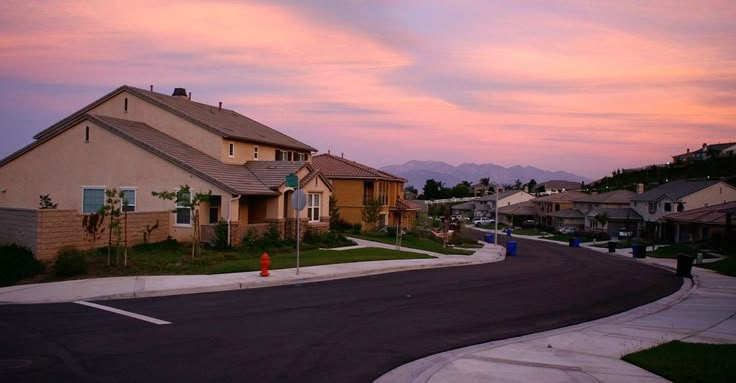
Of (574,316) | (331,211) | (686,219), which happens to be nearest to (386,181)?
(331,211)

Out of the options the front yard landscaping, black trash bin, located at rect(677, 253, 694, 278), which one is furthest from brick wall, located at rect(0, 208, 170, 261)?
black trash bin, located at rect(677, 253, 694, 278)

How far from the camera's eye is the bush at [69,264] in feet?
64.5

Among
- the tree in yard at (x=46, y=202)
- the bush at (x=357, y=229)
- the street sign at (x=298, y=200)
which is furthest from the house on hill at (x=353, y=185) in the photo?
the street sign at (x=298, y=200)

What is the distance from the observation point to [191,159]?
33156 mm

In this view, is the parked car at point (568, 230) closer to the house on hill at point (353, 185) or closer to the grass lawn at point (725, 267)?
the house on hill at point (353, 185)

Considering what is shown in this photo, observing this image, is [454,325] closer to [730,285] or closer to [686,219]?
[730,285]

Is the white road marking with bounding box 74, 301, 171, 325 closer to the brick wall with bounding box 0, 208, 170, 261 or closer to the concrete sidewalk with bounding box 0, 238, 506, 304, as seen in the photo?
the concrete sidewalk with bounding box 0, 238, 506, 304

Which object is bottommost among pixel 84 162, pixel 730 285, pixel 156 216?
pixel 730 285

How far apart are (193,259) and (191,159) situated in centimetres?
978

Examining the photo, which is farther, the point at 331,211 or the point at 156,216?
the point at 331,211

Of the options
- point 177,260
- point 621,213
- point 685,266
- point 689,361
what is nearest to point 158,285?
point 177,260

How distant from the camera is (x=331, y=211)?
45.9 m

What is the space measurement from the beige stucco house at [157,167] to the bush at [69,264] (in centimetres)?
915

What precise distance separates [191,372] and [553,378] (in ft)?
17.6
